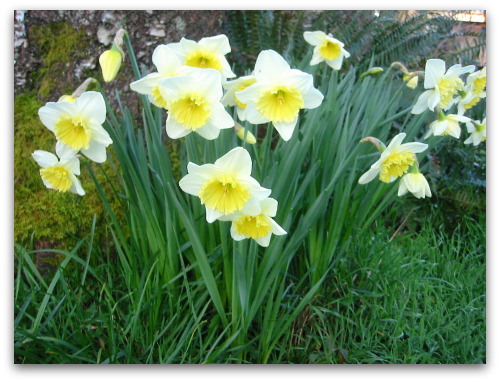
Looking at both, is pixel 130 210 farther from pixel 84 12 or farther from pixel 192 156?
pixel 84 12

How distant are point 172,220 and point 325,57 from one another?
30.3 inches

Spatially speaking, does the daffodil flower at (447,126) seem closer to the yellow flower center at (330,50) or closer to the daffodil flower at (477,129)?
the daffodil flower at (477,129)

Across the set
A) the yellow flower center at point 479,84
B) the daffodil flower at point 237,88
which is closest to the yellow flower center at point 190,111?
the daffodil flower at point 237,88

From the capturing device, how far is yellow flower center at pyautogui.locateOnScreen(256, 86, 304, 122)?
980 millimetres

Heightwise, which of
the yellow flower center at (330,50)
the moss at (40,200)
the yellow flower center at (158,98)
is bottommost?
the moss at (40,200)

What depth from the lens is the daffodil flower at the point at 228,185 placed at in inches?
36.9

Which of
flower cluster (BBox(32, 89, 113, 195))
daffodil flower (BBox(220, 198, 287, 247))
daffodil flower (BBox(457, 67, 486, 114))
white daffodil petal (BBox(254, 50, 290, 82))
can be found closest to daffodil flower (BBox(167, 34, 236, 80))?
white daffodil petal (BBox(254, 50, 290, 82))

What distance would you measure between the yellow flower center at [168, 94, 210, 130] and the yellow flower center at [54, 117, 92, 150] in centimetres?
25

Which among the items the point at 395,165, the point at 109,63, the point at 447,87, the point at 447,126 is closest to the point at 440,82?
the point at 447,87

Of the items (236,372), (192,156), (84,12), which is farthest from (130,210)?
(84,12)

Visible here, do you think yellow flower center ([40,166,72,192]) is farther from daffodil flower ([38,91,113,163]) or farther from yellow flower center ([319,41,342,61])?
yellow flower center ([319,41,342,61])

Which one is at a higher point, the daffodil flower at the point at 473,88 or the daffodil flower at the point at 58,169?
the daffodil flower at the point at 473,88

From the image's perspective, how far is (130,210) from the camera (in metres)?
1.44

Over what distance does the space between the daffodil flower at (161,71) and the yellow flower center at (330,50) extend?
0.69m
